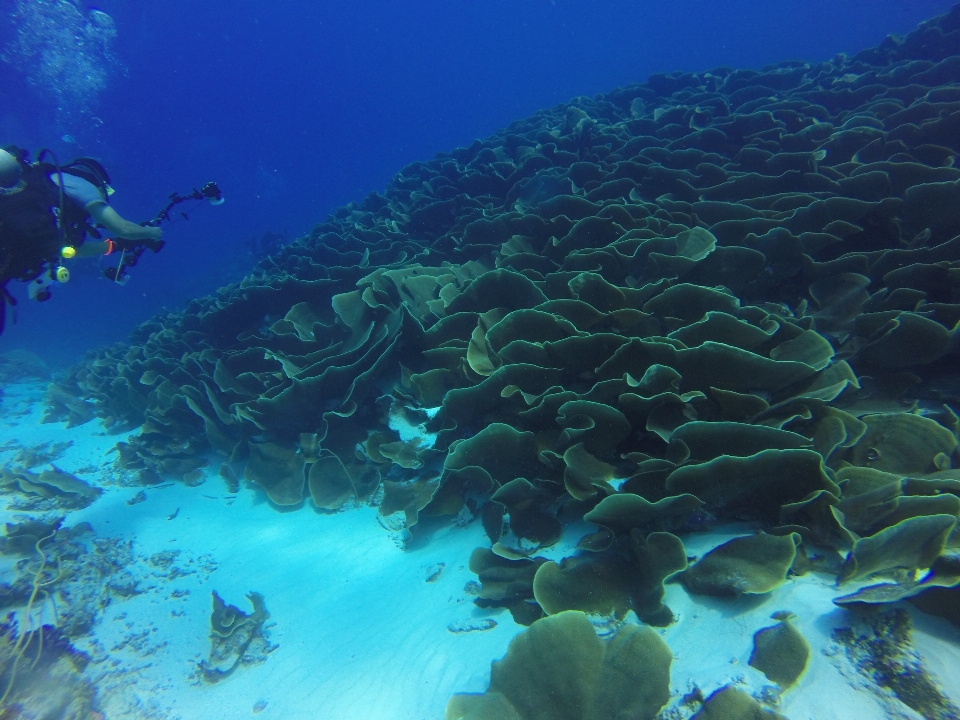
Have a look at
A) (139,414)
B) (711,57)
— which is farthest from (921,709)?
(711,57)

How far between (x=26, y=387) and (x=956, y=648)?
61.8 ft

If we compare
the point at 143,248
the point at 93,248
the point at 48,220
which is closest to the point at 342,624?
the point at 48,220

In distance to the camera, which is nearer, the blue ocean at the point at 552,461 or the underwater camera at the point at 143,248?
the blue ocean at the point at 552,461

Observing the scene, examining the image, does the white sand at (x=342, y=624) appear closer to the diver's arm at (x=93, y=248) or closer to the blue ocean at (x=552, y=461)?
the blue ocean at (x=552, y=461)

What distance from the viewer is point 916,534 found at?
1771 mm

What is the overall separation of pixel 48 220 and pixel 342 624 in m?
5.50

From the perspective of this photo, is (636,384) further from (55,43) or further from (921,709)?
(55,43)

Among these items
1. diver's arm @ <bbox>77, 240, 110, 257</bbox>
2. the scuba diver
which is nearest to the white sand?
the scuba diver

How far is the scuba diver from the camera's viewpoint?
453 cm

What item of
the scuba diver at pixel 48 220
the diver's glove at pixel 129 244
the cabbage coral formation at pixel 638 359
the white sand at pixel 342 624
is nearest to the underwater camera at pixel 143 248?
the diver's glove at pixel 129 244

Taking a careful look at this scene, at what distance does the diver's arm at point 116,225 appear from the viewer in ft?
17.3

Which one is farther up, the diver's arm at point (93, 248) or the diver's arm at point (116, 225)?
the diver's arm at point (116, 225)

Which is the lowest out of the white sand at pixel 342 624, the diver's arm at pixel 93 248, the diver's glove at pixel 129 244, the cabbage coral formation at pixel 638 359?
the white sand at pixel 342 624

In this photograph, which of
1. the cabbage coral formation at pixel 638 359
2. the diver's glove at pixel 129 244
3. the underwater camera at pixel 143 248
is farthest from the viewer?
the underwater camera at pixel 143 248
